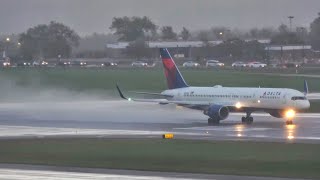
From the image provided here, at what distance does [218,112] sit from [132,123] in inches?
270

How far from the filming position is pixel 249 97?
65938mm

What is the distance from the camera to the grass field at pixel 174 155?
113ft

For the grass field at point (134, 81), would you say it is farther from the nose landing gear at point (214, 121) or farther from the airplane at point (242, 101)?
the nose landing gear at point (214, 121)

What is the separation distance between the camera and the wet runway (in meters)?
53.6


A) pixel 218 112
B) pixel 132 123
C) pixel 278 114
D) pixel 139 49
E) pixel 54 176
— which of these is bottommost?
pixel 132 123

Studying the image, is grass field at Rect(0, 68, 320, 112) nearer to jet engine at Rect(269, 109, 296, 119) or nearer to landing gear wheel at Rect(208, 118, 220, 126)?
landing gear wheel at Rect(208, 118, 220, 126)

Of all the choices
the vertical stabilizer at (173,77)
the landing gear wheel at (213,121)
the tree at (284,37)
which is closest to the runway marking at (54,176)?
the landing gear wheel at (213,121)

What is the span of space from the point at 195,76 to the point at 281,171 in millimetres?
97465

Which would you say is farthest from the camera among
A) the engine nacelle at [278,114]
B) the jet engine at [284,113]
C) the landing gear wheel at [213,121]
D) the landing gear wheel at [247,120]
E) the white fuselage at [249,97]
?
the landing gear wheel at [247,120]

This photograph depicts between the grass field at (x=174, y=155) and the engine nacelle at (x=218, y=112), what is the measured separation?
55.7 ft

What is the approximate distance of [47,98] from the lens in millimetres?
93750

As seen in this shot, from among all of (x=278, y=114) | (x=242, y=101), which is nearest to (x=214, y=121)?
(x=242, y=101)

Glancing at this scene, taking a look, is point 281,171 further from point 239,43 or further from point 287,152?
point 239,43

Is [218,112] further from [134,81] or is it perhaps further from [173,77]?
[134,81]
